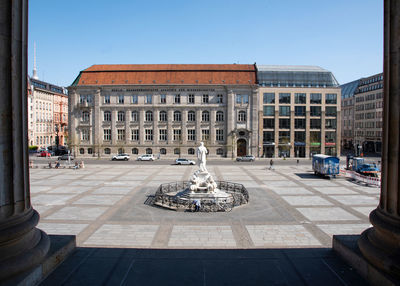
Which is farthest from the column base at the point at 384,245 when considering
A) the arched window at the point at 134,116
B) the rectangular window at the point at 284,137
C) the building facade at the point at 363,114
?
the building facade at the point at 363,114

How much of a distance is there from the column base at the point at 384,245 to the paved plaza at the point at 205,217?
22.2ft

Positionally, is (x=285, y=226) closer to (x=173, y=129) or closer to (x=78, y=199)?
(x=78, y=199)

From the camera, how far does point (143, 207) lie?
21.7m

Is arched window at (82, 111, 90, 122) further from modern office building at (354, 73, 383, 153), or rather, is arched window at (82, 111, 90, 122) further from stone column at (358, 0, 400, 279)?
stone column at (358, 0, 400, 279)

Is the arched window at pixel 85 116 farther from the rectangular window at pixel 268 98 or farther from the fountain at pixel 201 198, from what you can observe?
the fountain at pixel 201 198

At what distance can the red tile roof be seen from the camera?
68.6m

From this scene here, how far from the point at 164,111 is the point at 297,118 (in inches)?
1170

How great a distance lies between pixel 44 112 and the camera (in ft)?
300

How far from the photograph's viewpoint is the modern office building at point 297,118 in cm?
6988

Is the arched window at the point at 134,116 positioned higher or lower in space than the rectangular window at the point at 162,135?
higher

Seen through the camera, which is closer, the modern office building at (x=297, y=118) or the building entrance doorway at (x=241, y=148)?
the building entrance doorway at (x=241, y=148)

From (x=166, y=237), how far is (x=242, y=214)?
6329mm

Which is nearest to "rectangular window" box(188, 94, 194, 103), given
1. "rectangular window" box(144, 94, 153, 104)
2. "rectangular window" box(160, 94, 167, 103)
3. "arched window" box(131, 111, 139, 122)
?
"rectangular window" box(160, 94, 167, 103)

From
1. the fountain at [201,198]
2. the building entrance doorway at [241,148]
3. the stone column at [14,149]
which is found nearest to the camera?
the stone column at [14,149]
